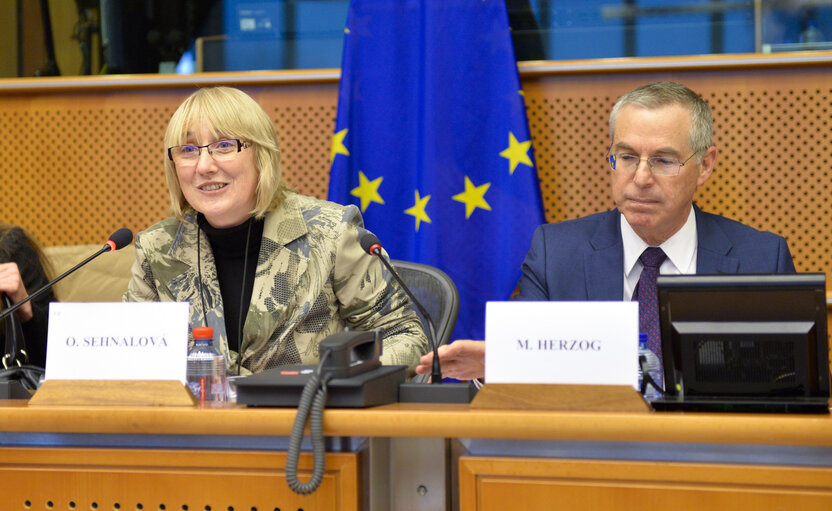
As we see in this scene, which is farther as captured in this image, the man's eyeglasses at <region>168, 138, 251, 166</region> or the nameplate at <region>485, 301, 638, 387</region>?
the man's eyeglasses at <region>168, 138, 251, 166</region>

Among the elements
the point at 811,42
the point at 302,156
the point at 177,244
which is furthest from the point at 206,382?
the point at 811,42

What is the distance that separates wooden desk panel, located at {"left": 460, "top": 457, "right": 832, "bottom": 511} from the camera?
115 centimetres

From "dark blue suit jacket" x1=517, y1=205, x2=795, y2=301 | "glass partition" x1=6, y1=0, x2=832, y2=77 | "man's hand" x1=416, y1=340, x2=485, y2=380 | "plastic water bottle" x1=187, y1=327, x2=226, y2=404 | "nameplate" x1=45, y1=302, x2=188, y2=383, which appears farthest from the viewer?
"glass partition" x1=6, y1=0, x2=832, y2=77

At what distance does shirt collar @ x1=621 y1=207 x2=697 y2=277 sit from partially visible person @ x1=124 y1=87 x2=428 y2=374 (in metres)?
0.59

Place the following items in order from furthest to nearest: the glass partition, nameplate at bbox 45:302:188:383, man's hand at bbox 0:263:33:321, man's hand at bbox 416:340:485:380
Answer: the glass partition
man's hand at bbox 0:263:33:321
man's hand at bbox 416:340:485:380
nameplate at bbox 45:302:188:383

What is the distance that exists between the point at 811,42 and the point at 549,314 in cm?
225

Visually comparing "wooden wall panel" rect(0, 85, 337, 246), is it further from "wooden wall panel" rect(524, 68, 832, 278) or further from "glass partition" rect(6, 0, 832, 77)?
"wooden wall panel" rect(524, 68, 832, 278)

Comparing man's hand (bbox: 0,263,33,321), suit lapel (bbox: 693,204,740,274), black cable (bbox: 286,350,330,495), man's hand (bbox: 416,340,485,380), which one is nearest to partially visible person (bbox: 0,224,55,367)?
man's hand (bbox: 0,263,33,321)

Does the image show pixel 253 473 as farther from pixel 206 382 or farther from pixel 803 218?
pixel 803 218

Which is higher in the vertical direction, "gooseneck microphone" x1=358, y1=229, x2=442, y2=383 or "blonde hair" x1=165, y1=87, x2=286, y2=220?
"blonde hair" x1=165, y1=87, x2=286, y2=220

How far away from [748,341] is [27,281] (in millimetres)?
2170

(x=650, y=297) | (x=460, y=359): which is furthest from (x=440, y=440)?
(x=650, y=297)

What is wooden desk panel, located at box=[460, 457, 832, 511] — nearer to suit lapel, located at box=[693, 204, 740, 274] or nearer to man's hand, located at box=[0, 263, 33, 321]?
suit lapel, located at box=[693, 204, 740, 274]

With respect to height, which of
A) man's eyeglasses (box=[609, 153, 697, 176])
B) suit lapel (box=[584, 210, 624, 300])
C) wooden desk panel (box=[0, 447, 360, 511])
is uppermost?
man's eyeglasses (box=[609, 153, 697, 176])
